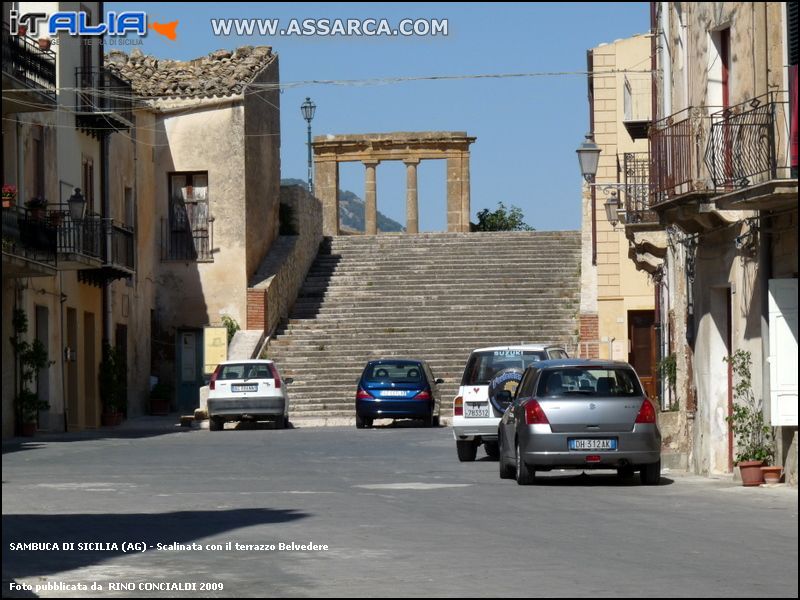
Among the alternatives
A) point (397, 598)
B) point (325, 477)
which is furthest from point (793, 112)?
point (397, 598)

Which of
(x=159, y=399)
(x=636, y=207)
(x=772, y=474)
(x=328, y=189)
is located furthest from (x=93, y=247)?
(x=772, y=474)

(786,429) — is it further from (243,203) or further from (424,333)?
(243,203)

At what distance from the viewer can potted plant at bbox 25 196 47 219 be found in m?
34.4

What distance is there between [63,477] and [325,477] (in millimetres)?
3330

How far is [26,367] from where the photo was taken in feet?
116

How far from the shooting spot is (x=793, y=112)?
1756 centimetres

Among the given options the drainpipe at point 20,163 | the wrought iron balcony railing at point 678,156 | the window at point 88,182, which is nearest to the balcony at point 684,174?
the wrought iron balcony railing at point 678,156

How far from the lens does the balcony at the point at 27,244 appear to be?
3269 cm

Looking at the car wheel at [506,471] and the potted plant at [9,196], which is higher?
the potted plant at [9,196]

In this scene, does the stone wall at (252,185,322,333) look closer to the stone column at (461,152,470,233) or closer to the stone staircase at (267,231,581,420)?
the stone staircase at (267,231,581,420)

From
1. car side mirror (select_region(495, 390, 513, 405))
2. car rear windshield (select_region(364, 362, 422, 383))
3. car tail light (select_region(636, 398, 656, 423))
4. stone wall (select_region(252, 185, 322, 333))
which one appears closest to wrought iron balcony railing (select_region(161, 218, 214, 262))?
stone wall (select_region(252, 185, 322, 333))

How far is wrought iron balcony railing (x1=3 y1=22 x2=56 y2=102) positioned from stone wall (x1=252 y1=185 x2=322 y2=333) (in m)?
9.95

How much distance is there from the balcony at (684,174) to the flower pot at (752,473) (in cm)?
309

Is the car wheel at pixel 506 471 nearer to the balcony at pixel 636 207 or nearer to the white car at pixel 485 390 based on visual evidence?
the white car at pixel 485 390
